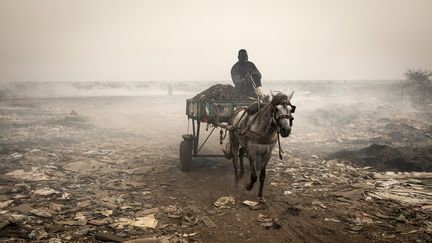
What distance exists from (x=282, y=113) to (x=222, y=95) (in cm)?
308

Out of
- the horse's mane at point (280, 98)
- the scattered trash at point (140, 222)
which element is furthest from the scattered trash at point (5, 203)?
the horse's mane at point (280, 98)

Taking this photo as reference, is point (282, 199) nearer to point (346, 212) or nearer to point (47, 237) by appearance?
point (346, 212)

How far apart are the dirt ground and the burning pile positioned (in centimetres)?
221

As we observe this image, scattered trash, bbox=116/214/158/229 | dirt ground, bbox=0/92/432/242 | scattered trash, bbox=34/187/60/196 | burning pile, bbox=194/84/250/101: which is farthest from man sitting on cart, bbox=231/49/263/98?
scattered trash, bbox=34/187/60/196

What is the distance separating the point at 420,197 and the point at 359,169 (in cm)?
263

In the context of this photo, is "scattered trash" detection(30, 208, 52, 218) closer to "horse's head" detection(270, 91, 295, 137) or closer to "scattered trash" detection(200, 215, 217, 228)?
"scattered trash" detection(200, 215, 217, 228)

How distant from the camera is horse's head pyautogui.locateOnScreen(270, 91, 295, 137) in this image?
5223 mm

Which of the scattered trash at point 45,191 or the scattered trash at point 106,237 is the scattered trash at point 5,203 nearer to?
the scattered trash at point 45,191

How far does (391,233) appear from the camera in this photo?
4.94 m

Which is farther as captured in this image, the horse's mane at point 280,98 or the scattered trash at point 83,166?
the scattered trash at point 83,166

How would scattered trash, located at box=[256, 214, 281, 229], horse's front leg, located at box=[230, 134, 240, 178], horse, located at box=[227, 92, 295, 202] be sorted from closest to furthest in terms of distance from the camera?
1. scattered trash, located at box=[256, 214, 281, 229]
2. horse, located at box=[227, 92, 295, 202]
3. horse's front leg, located at box=[230, 134, 240, 178]

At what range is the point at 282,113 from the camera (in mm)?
5371

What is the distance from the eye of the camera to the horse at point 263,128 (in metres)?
5.37

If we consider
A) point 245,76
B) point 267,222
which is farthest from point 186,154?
point 267,222
